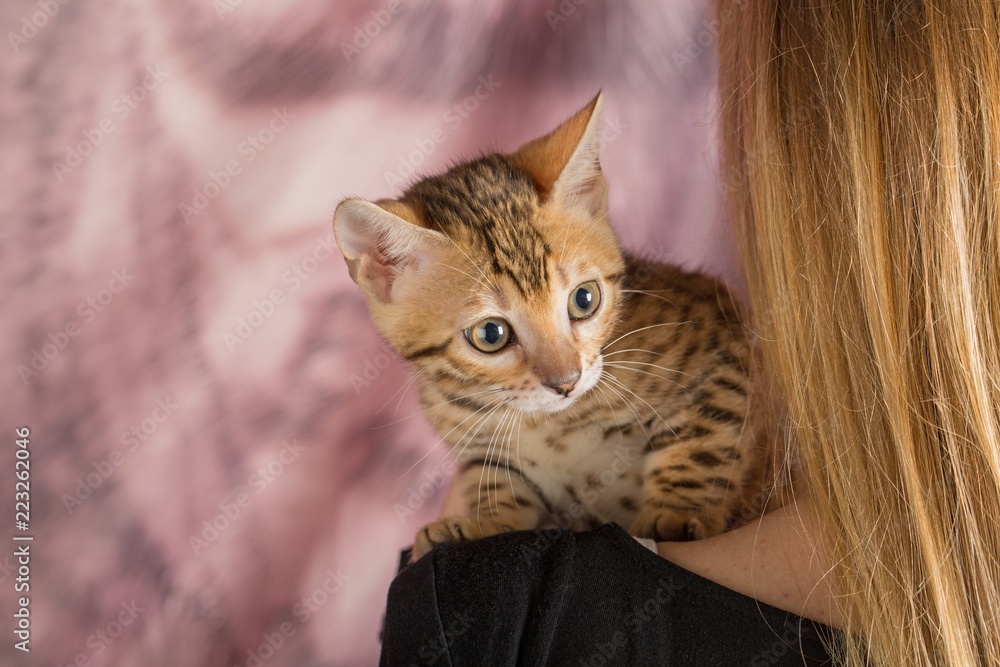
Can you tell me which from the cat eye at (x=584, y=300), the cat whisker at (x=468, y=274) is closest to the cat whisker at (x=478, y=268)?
the cat whisker at (x=468, y=274)

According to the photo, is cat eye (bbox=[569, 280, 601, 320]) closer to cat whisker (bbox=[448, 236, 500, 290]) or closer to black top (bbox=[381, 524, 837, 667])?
cat whisker (bbox=[448, 236, 500, 290])

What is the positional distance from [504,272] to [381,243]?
18 cm

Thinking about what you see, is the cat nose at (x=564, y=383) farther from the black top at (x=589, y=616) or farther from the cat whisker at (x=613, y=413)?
the black top at (x=589, y=616)

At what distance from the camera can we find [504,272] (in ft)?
3.65

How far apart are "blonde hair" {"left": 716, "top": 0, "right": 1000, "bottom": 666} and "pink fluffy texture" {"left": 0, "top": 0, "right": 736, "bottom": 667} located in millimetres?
401

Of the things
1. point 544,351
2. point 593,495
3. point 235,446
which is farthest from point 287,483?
point 544,351

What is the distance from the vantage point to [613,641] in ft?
2.75

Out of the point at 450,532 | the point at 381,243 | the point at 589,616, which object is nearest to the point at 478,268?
the point at 381,243

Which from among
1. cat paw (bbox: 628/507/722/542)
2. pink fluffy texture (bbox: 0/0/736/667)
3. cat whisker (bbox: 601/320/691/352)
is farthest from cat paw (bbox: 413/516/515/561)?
pink fluffy texture (bbox: 0/0/736/667)

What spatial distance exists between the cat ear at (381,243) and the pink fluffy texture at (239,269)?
44 centimetres

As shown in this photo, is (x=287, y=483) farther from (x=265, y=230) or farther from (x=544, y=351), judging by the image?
(x=544, y=351)

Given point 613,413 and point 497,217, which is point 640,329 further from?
point 497,217

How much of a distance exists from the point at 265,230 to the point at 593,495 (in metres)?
0.78

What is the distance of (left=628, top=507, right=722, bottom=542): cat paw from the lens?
3.52ft
